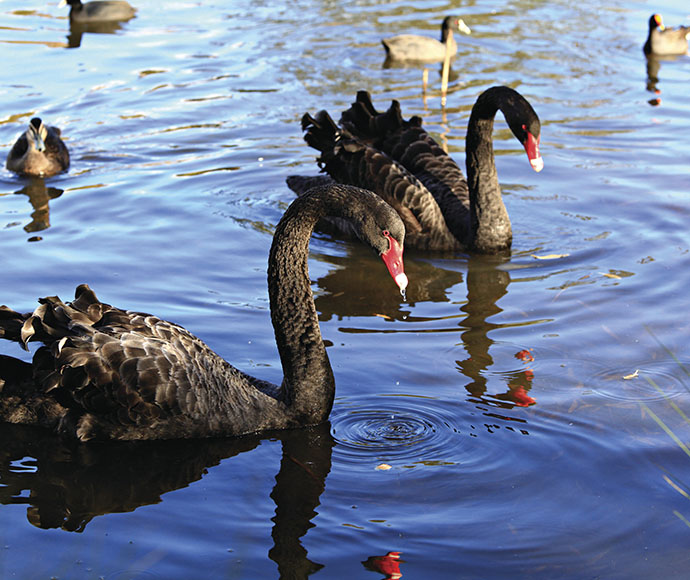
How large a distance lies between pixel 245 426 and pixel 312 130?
13.7 feet

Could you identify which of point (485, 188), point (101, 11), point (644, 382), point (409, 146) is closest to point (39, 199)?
point (409, 146)

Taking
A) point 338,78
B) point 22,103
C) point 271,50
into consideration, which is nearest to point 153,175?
point 22,103

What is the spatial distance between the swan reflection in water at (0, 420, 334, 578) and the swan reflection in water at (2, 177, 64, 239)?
146 inches

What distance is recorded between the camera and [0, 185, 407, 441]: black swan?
17.3ft

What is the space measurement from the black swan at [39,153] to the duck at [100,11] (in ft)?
24.9

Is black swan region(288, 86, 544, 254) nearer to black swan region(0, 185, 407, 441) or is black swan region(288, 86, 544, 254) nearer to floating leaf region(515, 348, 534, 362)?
floating leaf region(515, 348, 534, 362)

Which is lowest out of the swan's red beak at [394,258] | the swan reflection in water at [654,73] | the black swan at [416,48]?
the swan's red beak at [394,258]

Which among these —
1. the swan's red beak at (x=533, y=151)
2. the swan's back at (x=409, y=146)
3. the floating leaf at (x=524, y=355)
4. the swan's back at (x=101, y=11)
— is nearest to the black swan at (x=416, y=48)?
the swan's back at (x=101, y=11)

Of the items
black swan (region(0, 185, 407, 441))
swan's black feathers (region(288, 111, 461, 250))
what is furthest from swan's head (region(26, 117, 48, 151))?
black swan (region(0, 185, 407, 441))

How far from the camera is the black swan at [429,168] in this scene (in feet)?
27.8

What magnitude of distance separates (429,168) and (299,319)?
412 centimetres

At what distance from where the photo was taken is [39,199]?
9836 mm

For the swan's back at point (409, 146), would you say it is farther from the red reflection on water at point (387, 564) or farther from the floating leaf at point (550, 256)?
the red reflection on water at point (387, 564)

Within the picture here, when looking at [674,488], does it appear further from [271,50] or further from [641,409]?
[271,50]
